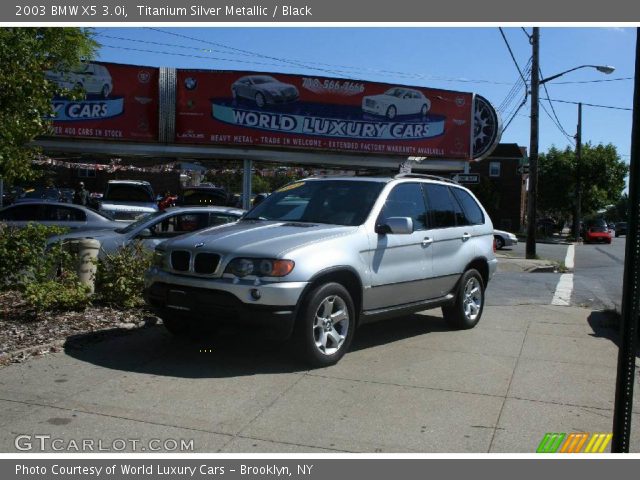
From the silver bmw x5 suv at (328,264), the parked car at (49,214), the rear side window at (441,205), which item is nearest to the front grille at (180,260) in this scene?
the silver bmw x5 suv at (328,264)

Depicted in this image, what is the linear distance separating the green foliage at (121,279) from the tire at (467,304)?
3.65 meters

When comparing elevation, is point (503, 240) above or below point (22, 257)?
below

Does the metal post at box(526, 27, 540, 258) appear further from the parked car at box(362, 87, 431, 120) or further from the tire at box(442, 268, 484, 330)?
the tire at box(442, 268, 484, 330)

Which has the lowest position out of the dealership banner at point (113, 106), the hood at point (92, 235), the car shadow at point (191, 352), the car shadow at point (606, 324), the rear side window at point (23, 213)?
the car shadow at point (606, 324)

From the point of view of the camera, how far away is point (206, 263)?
572 cm

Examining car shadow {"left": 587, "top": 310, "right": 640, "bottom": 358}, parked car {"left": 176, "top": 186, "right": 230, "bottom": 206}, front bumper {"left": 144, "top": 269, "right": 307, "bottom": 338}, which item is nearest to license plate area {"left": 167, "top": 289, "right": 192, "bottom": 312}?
front bumper {"left": 144, "top": 269, "right": 307, "bottom": 338}

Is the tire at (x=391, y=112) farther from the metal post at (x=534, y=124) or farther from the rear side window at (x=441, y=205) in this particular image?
the rear side window at (x=441, y=205)

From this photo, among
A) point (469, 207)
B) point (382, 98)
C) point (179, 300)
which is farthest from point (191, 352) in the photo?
point (382, 98)

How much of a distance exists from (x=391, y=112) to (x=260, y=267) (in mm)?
15001

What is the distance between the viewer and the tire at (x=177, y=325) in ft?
20.4

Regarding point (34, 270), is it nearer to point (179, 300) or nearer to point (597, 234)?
point (179, 300)

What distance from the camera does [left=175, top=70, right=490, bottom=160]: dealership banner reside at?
59.8ft

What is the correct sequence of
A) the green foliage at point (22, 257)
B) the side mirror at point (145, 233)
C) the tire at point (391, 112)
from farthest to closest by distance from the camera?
the tire at point (391, 112) → the side mirror at point (145, 233) → the green foliage at point (22, 257)
